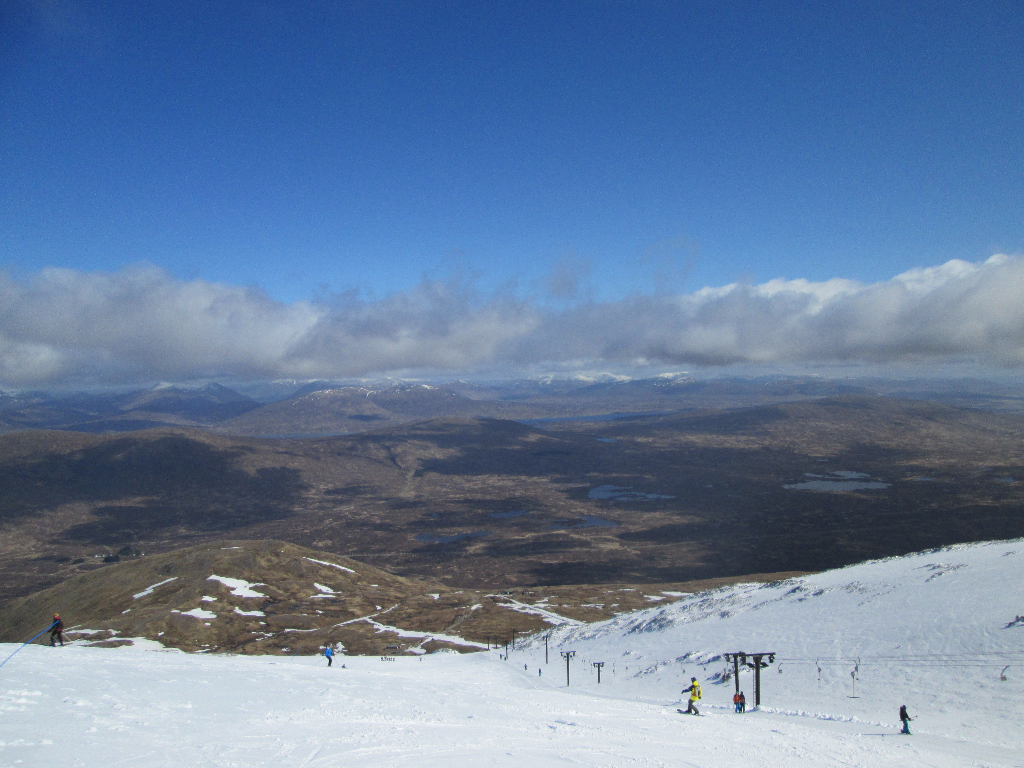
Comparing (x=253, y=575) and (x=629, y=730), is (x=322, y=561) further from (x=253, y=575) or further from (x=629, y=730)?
(x=629, y=730)

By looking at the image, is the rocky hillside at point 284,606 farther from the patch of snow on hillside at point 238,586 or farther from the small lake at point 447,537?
the small lake at point 447,537

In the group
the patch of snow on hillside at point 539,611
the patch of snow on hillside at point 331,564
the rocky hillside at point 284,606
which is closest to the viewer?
the rocky hillside at point 284,606

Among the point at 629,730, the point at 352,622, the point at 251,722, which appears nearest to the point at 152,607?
the point at 352,622

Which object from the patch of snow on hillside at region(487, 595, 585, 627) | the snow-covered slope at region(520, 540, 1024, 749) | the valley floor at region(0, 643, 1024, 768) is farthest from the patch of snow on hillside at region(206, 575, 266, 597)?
the valley floor at region(0, 643, 1024, 768)

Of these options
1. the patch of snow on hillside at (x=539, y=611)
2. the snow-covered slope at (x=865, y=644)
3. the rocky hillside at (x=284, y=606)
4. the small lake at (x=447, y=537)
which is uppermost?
the snow-covered slope at (x=865, y=644)

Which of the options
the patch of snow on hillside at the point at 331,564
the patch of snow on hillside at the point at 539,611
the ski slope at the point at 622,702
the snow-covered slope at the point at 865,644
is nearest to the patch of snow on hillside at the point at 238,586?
the patch of snow on hillside at the point at 331,564

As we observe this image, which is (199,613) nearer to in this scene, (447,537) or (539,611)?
(539,611)

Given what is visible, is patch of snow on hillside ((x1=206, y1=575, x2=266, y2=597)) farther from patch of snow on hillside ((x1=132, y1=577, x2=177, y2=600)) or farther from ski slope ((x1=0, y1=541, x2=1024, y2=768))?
ski slope ((x1=0, y1=541, x2=1024, y2=768))
